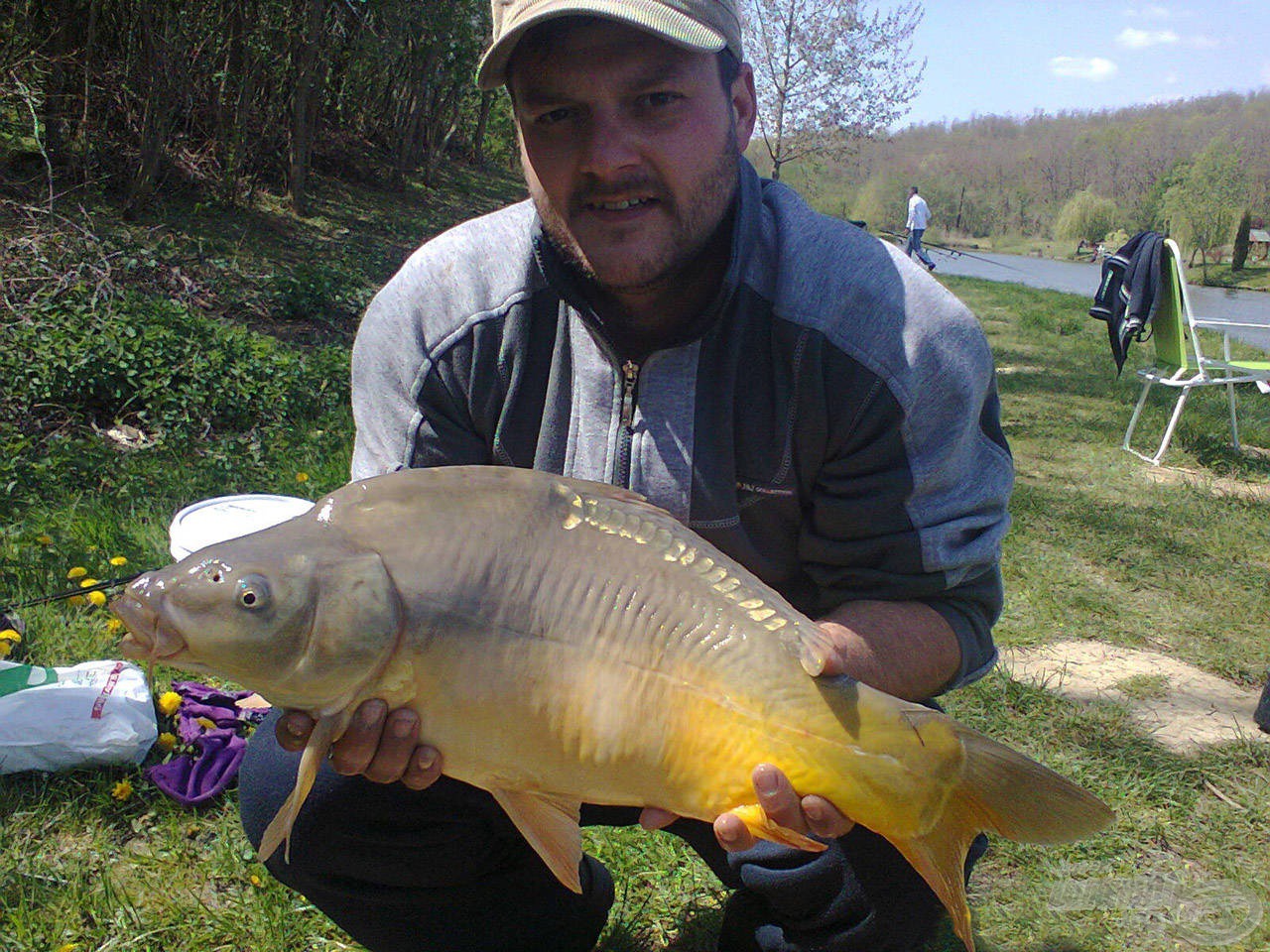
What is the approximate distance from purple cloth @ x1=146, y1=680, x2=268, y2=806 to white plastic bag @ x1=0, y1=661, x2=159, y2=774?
8cm

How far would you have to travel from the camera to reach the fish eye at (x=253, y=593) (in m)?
1.16

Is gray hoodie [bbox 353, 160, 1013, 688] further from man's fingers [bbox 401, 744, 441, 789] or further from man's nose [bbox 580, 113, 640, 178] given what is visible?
man's fingers [bbox 401, 744, 441, 789]

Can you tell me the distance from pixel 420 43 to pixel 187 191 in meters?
6.97

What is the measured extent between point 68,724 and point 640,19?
1.76 meters

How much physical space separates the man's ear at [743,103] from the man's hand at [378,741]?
1.05m

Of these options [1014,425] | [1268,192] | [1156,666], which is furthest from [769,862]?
[1268,192]

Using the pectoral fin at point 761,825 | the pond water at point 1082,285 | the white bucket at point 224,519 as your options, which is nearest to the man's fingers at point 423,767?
the pectoral fin at point 761,825

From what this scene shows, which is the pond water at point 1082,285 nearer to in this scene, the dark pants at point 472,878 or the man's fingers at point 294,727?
the dark pants at point 472,878

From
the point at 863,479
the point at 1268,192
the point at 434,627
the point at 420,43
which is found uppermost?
the point at 1268,192

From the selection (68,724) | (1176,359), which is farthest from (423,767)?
(1176,359)

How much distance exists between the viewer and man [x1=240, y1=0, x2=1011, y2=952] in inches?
63.0

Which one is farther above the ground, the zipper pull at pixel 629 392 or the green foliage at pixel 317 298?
the zipper pull at pixel 629 392

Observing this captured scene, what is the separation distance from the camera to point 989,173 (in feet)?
204

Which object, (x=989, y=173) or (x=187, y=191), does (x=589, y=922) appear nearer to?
(x=187, y=191)
